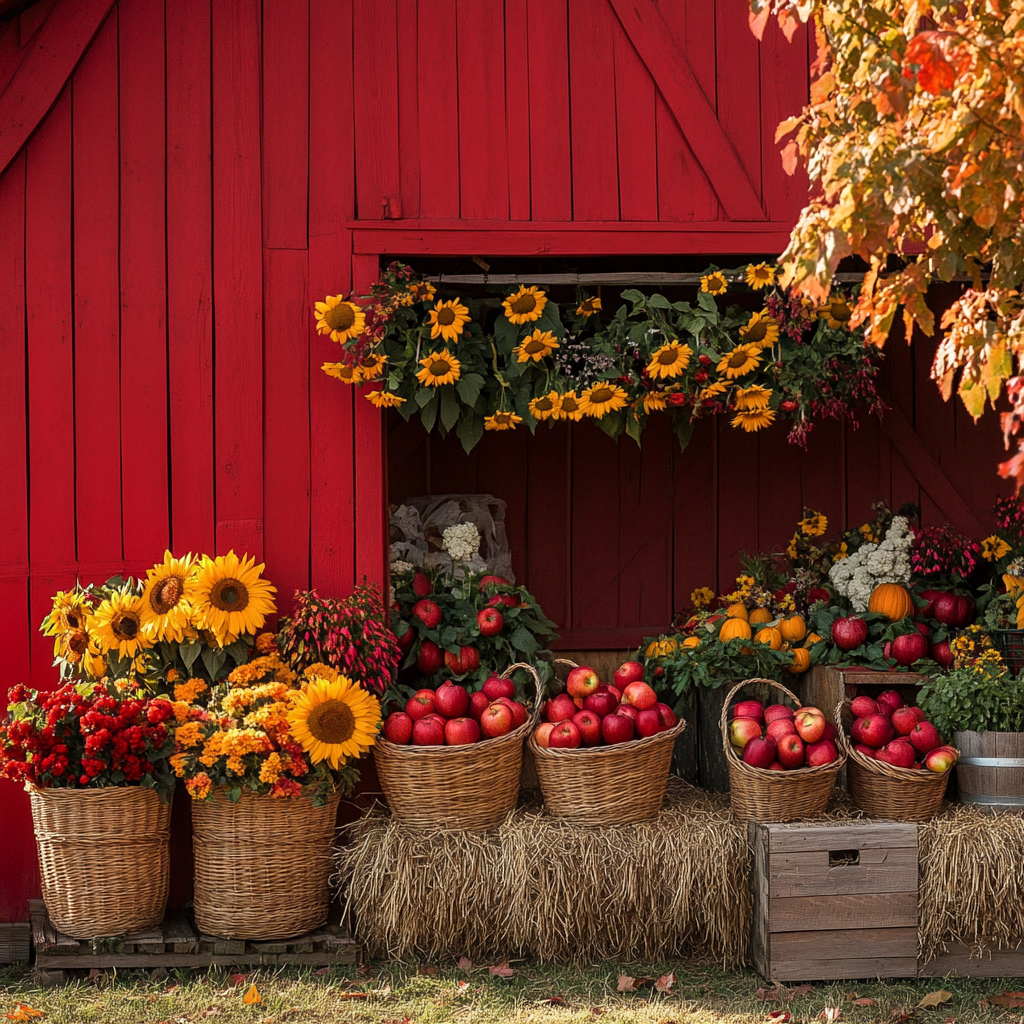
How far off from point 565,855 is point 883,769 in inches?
52.0

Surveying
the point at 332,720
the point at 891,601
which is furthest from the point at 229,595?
the point at 891,601

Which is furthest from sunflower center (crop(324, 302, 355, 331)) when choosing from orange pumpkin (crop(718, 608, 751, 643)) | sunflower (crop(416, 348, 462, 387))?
orange pumpkin (crop(718, 608, 751, 643))

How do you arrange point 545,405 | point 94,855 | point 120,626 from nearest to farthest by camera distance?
point 94,855 → point 120,626 → point 545,405

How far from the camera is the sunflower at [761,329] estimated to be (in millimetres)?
5090

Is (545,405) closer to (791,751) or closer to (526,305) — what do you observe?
(526,305)

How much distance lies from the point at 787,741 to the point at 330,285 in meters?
2.68

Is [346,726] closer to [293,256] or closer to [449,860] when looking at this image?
[449,860]

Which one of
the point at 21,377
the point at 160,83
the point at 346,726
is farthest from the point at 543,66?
the point at 346,726

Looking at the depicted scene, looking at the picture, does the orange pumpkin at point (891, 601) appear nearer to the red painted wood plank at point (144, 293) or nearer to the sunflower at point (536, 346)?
the sunflower at point (536, 346)

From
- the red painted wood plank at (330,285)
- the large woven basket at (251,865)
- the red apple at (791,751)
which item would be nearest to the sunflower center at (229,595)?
the red painted wood plank at (330,285)

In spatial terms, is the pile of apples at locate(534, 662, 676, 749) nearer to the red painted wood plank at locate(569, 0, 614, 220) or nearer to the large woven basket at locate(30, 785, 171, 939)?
the large woven basket at locate(30, 785, 171, 939)

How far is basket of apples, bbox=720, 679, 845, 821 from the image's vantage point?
4.64 metres

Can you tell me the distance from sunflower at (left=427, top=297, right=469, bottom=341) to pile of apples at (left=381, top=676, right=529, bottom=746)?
148 cm

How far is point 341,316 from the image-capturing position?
480 centimetres
